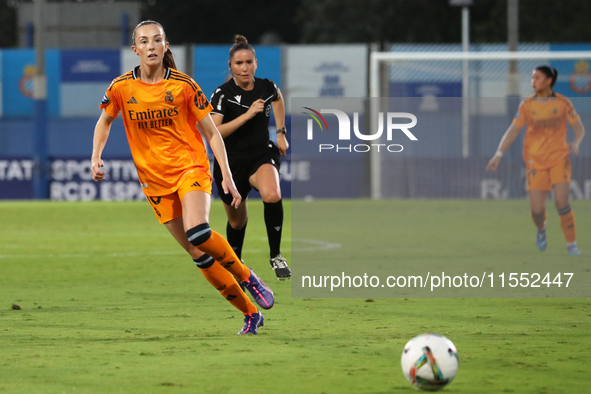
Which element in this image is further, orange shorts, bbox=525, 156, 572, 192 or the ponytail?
orange shorts, bbox=525, 156, 572, 192

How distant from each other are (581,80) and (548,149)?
44.4 feet

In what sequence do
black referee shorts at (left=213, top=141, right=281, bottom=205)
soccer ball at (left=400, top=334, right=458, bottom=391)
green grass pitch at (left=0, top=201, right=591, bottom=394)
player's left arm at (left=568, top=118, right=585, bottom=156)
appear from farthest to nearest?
player's left arm at (left=568, top=118, right=585, bottom=156) → black referee shorts at (left=213, top=141, right=281, bottom=205) → green grass pitch at (left=0, top=201, right=591, bottom=394) → soccer ball at (left=400, top=334, right=458, bottom=391)

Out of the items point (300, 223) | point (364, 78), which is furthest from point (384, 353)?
point (364, 78)

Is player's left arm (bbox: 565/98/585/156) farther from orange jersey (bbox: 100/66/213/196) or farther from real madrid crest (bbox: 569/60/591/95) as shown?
real madrid crest (bbox: 569/60/591/95)

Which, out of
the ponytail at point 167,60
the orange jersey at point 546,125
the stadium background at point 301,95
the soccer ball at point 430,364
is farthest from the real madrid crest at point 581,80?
the soccer ball at point 430,364

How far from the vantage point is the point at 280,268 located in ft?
28.9

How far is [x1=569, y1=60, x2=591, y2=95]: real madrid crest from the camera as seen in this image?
80.4ft

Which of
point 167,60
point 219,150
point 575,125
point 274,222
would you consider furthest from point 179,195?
point 575,125

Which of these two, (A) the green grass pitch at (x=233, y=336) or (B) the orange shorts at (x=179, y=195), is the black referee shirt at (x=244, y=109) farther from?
(B) the orange shorts at (x=179, y=195)

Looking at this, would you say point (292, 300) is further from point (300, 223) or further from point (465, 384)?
point (300, 223)

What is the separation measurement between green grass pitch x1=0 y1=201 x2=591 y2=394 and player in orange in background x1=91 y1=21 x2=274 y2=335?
479 mm

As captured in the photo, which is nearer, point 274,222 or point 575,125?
point 274,222

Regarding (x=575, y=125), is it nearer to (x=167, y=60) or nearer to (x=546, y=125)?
(x=546, y=125)

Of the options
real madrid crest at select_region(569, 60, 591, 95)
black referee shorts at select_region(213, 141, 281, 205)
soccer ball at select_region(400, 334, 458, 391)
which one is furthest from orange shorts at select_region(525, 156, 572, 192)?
real madrid crest at select_region(569, 60, 591, 95)
